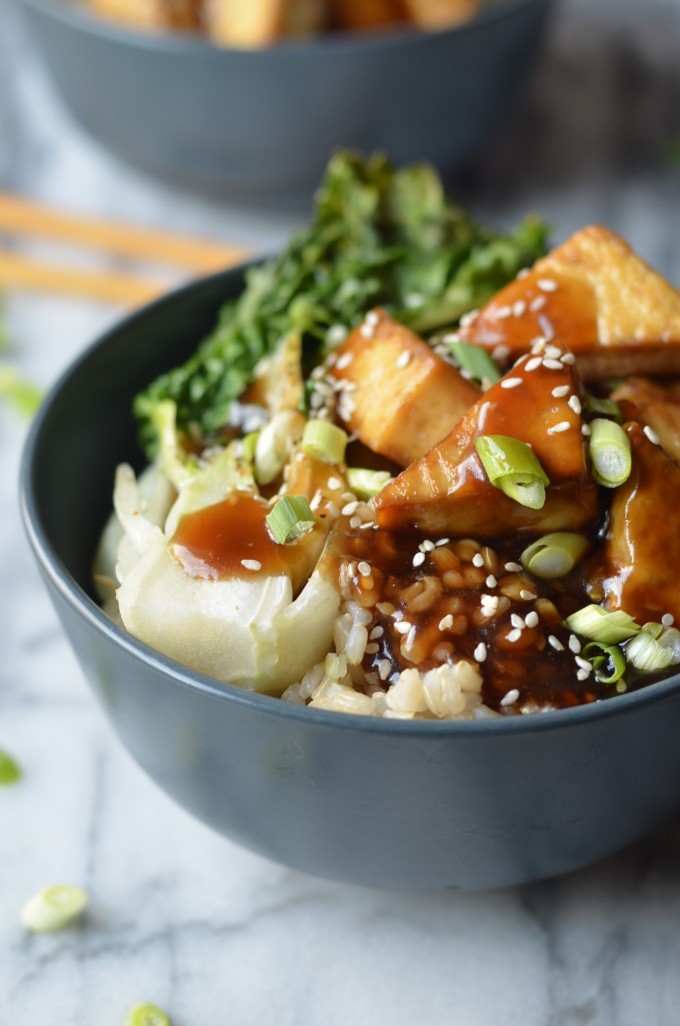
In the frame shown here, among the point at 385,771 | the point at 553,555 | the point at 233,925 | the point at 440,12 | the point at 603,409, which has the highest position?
the point at 440,12

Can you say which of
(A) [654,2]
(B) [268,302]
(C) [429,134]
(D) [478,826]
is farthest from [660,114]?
(D) [478,826]

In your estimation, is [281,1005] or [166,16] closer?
[281,1005]

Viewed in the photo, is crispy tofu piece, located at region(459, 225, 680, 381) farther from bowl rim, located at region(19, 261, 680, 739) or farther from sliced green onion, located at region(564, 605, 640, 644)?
bowl rim, located at region(19, 261, 680, 739)

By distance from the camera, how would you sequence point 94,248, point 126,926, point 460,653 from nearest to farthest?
point 460,653 < point 126,926 < point 94,248

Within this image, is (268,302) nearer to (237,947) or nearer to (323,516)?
(323,516)

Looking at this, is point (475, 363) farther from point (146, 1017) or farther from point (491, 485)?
point (146, 1017)

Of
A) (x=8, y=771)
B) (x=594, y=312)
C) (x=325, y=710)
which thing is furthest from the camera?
(x=8, y=771)

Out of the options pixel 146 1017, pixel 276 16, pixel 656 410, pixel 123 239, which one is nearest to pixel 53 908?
pixel 146 1017

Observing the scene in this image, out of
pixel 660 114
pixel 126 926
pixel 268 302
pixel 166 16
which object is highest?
pixel 166 16
